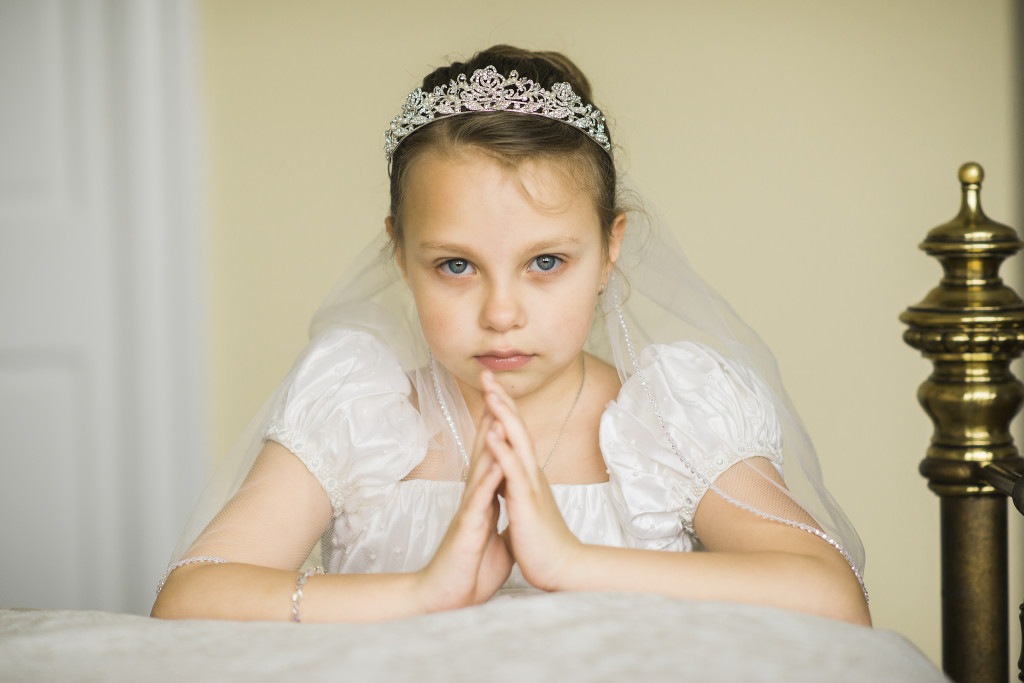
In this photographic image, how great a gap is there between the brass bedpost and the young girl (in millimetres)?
190

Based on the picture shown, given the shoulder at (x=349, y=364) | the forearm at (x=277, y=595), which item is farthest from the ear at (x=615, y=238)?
the forearm at (x=277, y=595)

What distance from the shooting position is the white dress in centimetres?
125

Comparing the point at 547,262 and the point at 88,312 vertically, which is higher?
the point at 547,262

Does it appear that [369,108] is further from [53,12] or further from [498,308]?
[498,308]

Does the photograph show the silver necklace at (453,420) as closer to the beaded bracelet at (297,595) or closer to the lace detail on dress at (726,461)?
the lace detail on dress at (726,461)

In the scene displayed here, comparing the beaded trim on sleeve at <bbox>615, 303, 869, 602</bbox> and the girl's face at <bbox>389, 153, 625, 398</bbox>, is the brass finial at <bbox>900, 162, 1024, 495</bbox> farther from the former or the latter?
the girl's face at <bbox>389, 153, 625, 398</bbox>

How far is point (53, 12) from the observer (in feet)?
7.49

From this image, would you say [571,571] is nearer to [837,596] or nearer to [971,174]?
[837,596]

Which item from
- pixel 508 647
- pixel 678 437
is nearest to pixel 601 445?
pixel 678 437

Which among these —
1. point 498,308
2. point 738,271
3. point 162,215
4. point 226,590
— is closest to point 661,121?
point 738,271

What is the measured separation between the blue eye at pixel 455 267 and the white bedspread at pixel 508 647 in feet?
1.65

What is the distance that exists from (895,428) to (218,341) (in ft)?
5.13

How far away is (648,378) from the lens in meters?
1.32

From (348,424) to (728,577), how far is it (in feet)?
1.80
